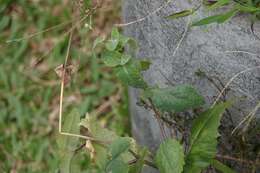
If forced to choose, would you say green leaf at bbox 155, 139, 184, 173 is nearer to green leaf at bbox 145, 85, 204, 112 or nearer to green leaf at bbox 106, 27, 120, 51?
green leaf at bbox 145, 85, 204, 112

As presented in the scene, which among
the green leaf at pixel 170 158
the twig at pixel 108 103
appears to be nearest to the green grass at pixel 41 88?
the twig at pixel 108 103

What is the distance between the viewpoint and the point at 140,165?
1.01 meters

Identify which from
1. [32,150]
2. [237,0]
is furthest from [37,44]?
[237,0]

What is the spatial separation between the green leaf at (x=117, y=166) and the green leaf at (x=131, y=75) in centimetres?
14

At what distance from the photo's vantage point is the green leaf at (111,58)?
102 cm

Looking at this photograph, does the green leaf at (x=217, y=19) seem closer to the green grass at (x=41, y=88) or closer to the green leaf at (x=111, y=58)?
the green leaf at (x=111, y=58)

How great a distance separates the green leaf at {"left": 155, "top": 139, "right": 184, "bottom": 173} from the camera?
93cm

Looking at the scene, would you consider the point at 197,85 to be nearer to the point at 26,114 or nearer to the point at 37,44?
the point at 26,114

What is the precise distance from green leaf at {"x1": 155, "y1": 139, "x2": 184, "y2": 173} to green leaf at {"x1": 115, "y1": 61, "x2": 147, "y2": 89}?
12cm

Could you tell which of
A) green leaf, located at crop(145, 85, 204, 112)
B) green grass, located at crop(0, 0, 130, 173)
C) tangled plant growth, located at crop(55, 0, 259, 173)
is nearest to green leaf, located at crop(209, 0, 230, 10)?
tangled plant growth, located at crop(55, 0, 259, 173)

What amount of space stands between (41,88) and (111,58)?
104cm

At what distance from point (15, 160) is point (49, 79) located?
338 millimetres

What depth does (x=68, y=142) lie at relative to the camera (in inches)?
41.5

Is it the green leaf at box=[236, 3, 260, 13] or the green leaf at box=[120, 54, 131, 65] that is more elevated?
the green leaf at box=[236, 3, 260, 13]
